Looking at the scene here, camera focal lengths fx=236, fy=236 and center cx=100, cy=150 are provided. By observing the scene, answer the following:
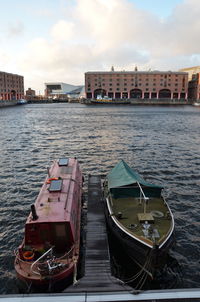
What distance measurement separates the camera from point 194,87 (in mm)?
183875

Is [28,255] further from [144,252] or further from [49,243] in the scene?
[144,252]

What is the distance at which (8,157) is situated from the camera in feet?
131

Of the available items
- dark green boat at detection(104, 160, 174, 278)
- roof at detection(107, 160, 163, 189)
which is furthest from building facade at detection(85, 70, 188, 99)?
dark green boat at detection(104, 160, 174, 278)

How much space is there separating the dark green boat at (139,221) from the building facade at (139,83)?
167276 mm

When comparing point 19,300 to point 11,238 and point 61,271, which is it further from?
point 11,238

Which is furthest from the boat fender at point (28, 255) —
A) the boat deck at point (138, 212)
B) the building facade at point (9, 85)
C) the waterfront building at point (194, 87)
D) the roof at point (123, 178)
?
the waterfront building at point (194, 87)

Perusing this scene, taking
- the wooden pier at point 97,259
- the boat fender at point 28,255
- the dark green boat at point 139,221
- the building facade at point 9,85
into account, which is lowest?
the wooden pier at point 97,259

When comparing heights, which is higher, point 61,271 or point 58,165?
point 58,165

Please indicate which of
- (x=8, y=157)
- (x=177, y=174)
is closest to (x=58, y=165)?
(x=177, y=174)

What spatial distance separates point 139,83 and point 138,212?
174428mm

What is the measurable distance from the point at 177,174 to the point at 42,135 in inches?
1463

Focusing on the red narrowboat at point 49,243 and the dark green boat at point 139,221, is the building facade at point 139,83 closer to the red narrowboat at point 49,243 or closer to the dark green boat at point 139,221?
the dark green boat at point 139,221

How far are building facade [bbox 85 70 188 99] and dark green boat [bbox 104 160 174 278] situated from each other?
6586 inches

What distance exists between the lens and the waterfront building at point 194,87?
176m
